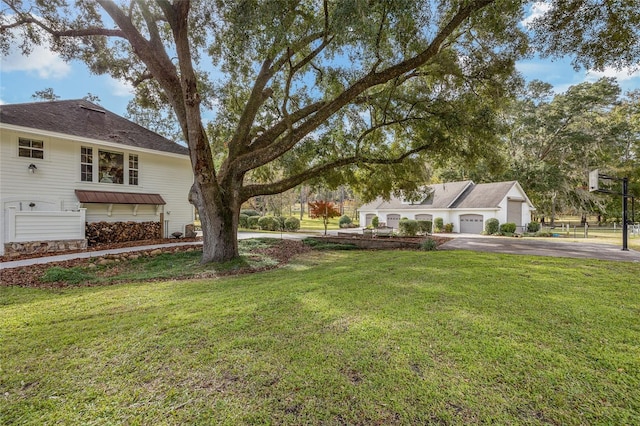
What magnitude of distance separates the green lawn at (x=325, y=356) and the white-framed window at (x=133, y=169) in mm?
8860

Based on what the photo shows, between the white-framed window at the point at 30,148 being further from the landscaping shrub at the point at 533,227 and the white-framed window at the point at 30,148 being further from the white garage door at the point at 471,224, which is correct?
the landscaping shrub at the point at 533,227

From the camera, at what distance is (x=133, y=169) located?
12742 mm

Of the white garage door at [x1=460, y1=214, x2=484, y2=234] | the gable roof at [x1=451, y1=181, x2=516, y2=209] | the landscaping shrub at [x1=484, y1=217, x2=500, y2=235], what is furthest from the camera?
the white garage door at [x1=460, y1=214, x2=484, y2=234]

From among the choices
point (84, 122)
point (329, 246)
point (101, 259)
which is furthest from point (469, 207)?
point (84, 122)

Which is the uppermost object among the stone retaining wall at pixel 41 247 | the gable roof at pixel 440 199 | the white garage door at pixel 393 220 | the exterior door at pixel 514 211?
the gable roof at pixel 440 199

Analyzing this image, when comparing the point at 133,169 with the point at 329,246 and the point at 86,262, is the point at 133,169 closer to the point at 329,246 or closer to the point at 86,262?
the point at 86,262

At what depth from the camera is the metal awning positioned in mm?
10961

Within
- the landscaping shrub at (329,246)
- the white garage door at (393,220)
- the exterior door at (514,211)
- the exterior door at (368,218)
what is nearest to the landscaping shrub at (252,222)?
the exterior door at (368,218)

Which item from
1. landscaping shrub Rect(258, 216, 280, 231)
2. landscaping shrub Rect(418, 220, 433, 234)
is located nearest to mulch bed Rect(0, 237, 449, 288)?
landscaping shrub Rect(418, 220, 433, 234)

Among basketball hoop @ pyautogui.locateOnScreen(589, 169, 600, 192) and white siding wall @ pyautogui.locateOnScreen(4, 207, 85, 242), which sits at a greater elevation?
basketball hoop @ pyautogui.locateOnScreen(589, 169, 600, 192)

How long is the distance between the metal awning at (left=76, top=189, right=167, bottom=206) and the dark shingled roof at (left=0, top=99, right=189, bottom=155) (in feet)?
6.89

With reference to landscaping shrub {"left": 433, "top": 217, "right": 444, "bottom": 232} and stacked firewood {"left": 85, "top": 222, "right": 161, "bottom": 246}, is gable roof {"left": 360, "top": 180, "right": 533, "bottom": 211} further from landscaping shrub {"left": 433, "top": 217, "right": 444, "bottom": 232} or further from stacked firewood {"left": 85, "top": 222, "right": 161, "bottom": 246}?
stacked firewood {"left": 85, "top": 222, "right": 161, "bottom": 246}

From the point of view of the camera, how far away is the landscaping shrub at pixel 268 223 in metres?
23.5

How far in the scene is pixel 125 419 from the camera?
196cm
